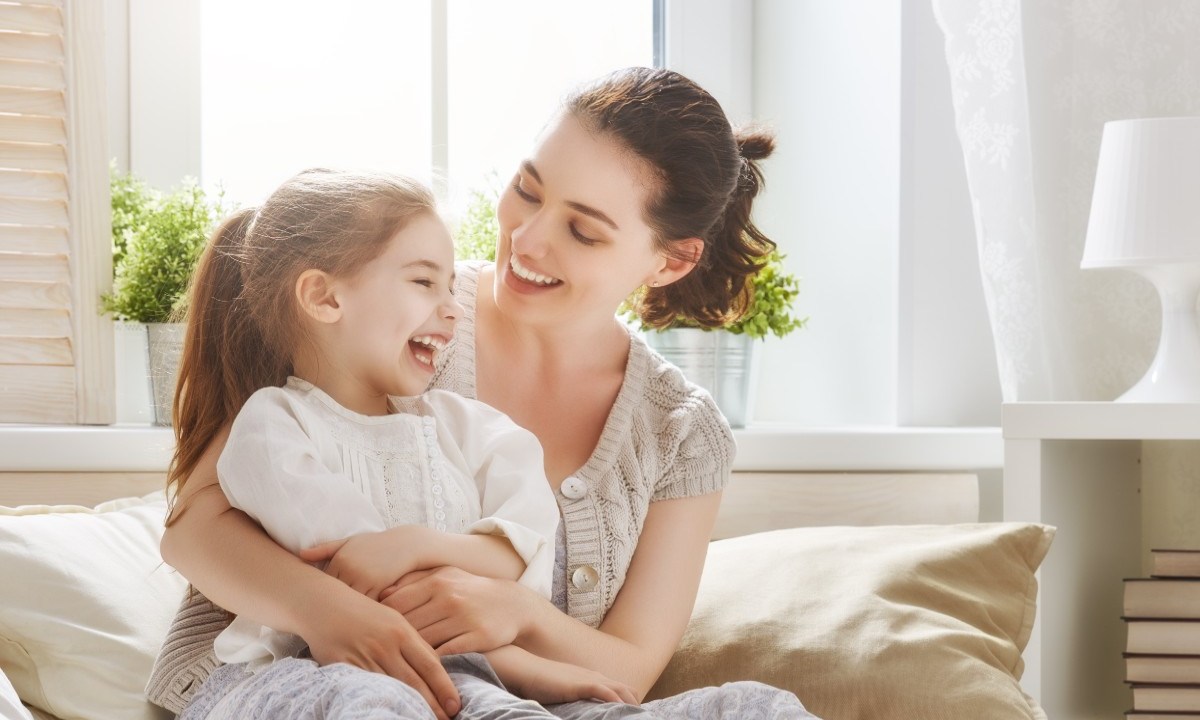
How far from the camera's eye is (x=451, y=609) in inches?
39.0

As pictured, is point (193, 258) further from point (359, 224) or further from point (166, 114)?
point (359, 224)

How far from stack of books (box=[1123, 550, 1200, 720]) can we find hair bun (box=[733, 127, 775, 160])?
72cm

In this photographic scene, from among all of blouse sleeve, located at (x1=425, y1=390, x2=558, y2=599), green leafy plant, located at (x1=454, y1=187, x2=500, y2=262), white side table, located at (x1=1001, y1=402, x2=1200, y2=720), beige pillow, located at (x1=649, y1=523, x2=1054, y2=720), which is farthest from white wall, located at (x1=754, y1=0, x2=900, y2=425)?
blouse sleeve, located at (x1=425, y1=390, x2=558, y2=599)

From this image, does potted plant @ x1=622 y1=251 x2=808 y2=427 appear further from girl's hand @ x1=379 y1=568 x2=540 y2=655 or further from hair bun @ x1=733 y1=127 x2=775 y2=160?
girl's hand @ x1=379 y1=568 x2=540 y2=655

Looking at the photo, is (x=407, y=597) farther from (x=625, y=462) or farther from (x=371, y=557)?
(x=625, y=462)

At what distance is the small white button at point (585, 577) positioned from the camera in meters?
1.25

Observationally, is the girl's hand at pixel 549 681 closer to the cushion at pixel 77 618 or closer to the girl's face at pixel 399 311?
the girl's face at pixel 399 311

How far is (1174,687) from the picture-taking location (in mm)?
1529

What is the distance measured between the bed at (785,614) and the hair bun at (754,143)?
1.48 feet

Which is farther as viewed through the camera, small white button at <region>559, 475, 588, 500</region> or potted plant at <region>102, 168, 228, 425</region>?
potted plant at <region>102, 168, 228, 425</region>

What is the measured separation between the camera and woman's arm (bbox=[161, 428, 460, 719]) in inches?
36.3

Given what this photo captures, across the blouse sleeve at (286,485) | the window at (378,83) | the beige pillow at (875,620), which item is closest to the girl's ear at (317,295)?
the blouse sleeve at (286,485)

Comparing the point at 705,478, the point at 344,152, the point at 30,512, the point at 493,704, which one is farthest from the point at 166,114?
the point at 493,704

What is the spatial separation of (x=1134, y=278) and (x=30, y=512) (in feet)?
4.91
